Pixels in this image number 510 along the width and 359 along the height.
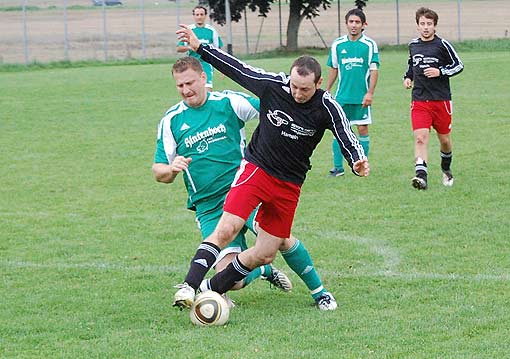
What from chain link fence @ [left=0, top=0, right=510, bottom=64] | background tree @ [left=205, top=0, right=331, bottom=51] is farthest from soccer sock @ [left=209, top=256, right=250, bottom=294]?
background tree @ [left=205, top=0, right=331, bottom=51]

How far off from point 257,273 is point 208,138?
1.02 metres

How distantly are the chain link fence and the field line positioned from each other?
29.6 metres

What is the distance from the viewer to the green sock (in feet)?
22.9

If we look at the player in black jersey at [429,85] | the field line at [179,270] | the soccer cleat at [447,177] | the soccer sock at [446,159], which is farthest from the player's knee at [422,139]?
the field line at [179,270]

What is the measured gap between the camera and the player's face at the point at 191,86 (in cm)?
673

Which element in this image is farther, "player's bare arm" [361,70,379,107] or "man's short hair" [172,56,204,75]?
"player's bare arm" [361,70,379,107]

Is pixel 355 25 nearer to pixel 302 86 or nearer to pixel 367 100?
pixel 367 100

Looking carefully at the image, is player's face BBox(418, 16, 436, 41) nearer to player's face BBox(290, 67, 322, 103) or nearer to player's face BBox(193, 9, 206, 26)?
Result: player's face BBox(290, 67, 322, 103)

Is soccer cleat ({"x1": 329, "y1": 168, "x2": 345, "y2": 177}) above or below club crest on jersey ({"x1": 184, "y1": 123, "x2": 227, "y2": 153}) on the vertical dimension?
below

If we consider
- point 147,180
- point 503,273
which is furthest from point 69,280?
point 147,180

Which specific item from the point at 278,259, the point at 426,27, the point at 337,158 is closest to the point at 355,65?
the point at 337,158

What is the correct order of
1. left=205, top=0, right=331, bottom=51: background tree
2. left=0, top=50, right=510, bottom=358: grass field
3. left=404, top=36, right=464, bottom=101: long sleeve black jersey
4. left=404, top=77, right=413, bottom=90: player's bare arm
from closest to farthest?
left=0, top=50, right=510, bottom=358: grass field
left=404, top=36, right=464, bottom=101: long sleeve black jersey
left=404, top=77, right=413, bottom=90: player's bare arm
left=205, top=0, right=331, bottom=51: background tree

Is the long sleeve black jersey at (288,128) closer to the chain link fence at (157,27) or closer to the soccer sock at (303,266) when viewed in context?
the soccer sock at (303,266)

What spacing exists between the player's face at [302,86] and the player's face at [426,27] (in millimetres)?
5155
